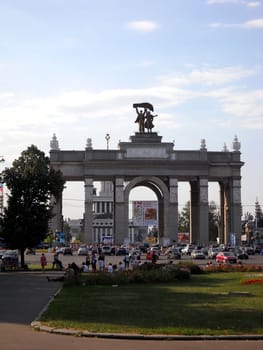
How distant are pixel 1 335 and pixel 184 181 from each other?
114 metres

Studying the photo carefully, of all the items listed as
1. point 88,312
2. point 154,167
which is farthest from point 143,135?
point 88,312

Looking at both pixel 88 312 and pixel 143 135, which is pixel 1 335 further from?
pixel 143 135

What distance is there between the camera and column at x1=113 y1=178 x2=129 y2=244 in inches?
4766

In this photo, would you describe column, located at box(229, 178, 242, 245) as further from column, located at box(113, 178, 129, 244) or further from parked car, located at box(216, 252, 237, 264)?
parked car, located at box(216, 252, 237, 264)

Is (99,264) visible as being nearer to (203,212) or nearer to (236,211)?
(203,212)

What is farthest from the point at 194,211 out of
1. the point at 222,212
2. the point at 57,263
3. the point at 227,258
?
the point at 57,263

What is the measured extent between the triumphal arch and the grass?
284 feet

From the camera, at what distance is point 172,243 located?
119812mm

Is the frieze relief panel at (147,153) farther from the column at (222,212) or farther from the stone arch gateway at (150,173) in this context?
the column at (222,212)

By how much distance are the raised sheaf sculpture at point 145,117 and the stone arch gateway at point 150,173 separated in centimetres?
148

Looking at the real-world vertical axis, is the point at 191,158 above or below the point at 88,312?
above

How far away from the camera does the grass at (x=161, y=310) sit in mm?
18828

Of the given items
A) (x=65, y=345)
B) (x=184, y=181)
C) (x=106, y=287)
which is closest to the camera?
(x=65, y=345)

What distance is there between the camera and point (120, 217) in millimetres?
121312
